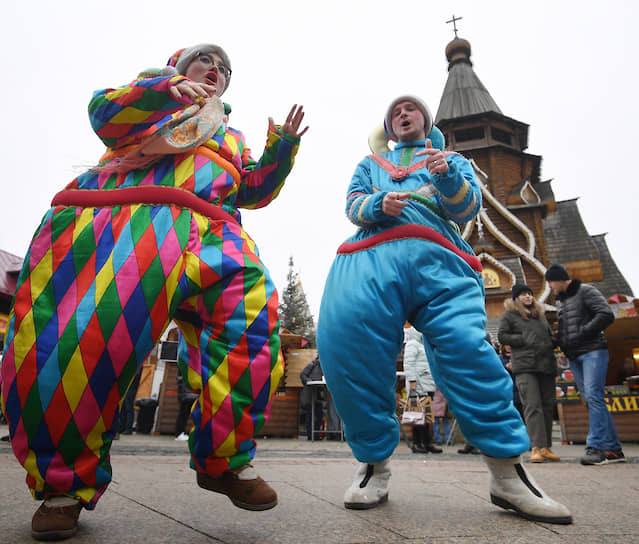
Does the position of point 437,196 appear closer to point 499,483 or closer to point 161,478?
point 499,483

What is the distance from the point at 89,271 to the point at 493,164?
26677 mm

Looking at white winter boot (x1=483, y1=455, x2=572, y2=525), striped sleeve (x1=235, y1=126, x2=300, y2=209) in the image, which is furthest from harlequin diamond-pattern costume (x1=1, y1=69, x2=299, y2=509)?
white winter boot (x1=483, y1=455, x2=572, y2=525)

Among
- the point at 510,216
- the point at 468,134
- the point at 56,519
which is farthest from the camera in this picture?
the point at 468,134

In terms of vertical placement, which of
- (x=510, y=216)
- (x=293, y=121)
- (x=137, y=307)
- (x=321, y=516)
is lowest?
(x=321, y=516)

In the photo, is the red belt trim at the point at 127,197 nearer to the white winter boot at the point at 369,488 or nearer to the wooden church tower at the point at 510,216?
the white winter boot at the point at 369,488

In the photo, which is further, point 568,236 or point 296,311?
point 296,311

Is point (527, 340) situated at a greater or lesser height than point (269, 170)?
lesser

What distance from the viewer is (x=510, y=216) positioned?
23.4 meters

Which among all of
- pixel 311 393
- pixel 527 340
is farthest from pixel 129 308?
pixel 311 393

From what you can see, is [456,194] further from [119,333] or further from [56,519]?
[56,519]

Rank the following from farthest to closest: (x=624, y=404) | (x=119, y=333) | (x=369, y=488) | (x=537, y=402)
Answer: (x=624, y=404) → (x=537, y=402) → (x=369, y=488) → (x=119, y=333)

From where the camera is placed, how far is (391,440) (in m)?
2.06

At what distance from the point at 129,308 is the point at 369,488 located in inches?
45.9

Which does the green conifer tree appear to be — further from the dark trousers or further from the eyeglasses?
the eyeglasses
